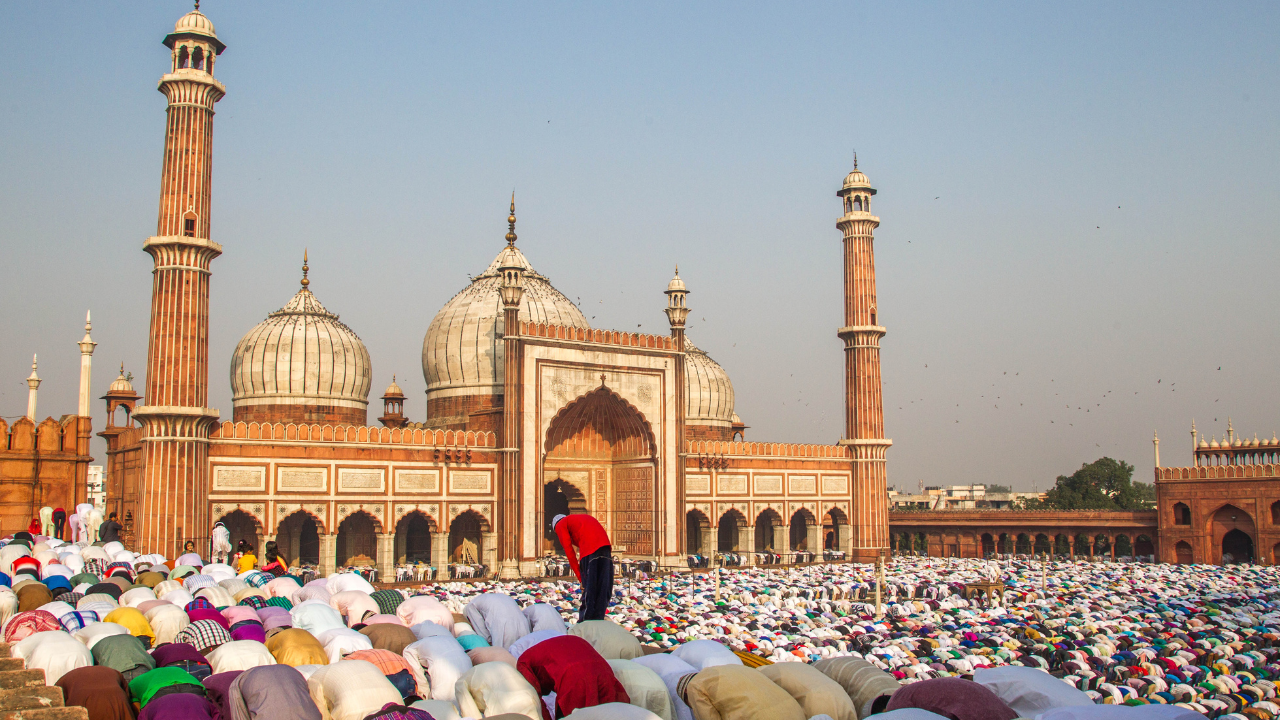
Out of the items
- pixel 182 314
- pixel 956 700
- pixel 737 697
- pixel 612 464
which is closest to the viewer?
pixel 956 700

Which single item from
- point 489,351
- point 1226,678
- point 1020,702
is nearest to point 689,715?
point 1020,702

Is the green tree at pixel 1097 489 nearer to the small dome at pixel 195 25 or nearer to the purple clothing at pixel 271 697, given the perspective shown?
the small dome at pixel 195 25

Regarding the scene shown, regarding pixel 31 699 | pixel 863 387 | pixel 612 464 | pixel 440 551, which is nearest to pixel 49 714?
pixel 31 699

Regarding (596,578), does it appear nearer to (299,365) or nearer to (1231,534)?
(299,365)

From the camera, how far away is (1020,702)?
23.6ft

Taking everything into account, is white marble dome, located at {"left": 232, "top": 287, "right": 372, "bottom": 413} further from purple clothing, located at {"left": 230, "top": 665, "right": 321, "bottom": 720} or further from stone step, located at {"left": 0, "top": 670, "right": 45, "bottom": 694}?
purple clothing, located at {"left": 230, "top": 665, "right": 321, "bottom": 720}

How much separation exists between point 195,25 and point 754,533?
807 inches

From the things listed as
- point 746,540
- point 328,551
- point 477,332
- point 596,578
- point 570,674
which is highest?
point 477,332

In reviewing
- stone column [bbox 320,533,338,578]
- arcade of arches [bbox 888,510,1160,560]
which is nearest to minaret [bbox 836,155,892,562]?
arcade of arches [bbox 888,510,1160,560]

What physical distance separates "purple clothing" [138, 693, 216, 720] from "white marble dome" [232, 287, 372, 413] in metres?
24.0

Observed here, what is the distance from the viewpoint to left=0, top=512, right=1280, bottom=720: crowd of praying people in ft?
23.1

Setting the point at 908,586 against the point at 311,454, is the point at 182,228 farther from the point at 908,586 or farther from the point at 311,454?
the point at 908,586

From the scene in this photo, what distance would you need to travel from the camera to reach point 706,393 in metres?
38.3

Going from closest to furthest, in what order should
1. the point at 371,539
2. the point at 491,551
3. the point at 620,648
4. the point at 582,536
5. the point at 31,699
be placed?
the point at 31,699, the point at 620,648, the point at 582,536, the point at 491,551, the point at 371,539
